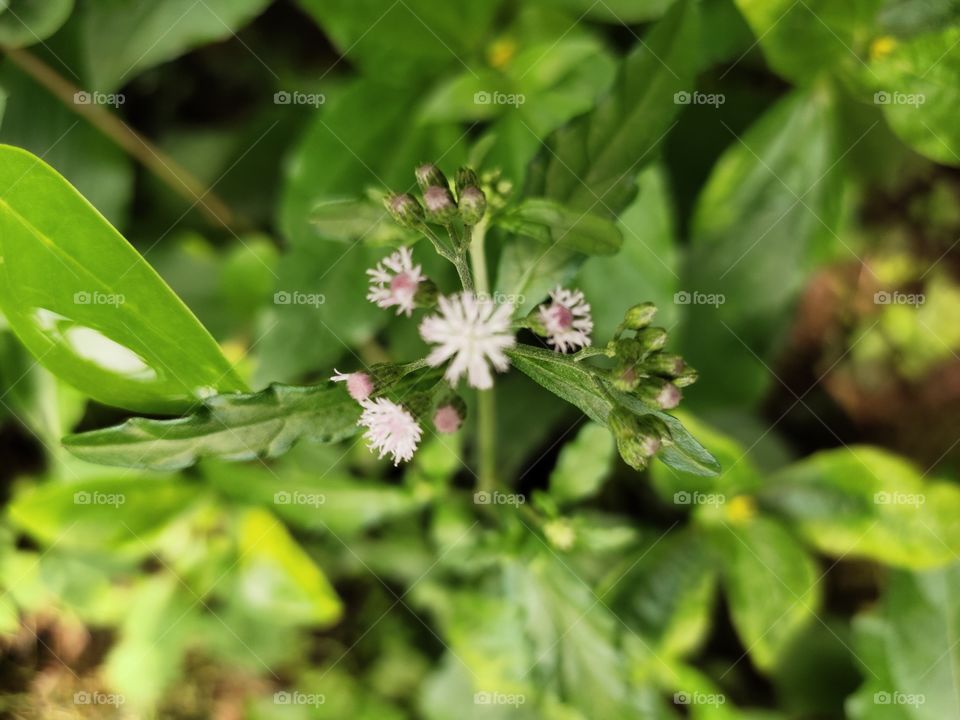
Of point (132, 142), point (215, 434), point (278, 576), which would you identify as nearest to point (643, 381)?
point (215, 434)

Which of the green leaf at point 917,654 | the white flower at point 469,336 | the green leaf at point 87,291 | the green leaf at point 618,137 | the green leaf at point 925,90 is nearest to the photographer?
the white flower at point 469,336

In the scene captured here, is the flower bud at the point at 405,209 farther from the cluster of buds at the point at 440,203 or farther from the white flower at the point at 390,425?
the white flower at the point at 390,425

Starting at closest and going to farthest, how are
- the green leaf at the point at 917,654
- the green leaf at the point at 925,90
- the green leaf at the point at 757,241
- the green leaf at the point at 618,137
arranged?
the green leaf at the point at 618,137 → the green leaf at the point at 925,90 → the green leaf at the point at 757,241 → the green leaf at the point at 917,654

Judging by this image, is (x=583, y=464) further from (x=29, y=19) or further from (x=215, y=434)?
(x=29, y=19)

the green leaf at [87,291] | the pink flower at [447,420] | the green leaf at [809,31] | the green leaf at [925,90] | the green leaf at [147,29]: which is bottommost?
the pink flower at [447,420]

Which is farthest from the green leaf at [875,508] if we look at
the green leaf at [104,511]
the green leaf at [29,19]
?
the green leaf at [29,19]

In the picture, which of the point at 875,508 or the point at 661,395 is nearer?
the point at 661,395

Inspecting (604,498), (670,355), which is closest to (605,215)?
(670,355)
